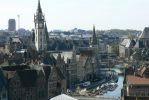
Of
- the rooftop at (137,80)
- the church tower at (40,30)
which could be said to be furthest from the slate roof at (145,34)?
the rooftop at (137,80)

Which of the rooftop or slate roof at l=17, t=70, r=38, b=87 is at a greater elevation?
slate roof at l=17, t=70, r=38, b=87

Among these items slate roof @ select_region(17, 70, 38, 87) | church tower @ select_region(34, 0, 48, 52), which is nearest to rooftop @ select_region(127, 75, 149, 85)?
slate roof @ select_region(17, 70, 38, 87)

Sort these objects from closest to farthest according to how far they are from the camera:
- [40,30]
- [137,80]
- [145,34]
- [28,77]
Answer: [28,77], [137,80], [40,30], [145,34]

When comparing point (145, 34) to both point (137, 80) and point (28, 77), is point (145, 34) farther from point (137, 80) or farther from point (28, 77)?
point (28, 77)

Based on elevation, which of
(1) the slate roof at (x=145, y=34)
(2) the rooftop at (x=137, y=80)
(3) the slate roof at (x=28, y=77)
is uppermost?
(1) the slate roof at (x=145, y=34)

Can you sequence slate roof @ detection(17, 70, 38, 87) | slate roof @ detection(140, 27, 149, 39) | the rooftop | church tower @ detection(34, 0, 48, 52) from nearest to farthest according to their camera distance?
1. slate roof @ detection(17, 70, 38, 87)
2. the rooftop
3. church tower @ detection(34, 0, 48, 52)
4. slate roof @ detection(140, 27, 149, 39)

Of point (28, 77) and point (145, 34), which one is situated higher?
point (145, 34)

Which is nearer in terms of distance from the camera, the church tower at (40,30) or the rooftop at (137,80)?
the rooftop at (137,80)

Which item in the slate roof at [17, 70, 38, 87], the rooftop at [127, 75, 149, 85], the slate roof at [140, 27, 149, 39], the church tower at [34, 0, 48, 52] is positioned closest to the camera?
the slate roof at [17, 70, 38, 87]

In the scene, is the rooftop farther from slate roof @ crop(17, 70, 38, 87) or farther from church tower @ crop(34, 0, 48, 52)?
church tower @ crop(34, 0, 48, 52)

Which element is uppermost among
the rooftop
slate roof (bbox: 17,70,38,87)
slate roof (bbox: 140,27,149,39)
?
slate roof (bbox: 140,27,149,39)

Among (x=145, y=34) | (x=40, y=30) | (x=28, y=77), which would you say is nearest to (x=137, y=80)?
(x=28, y=77)

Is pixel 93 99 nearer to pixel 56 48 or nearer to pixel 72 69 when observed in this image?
pixel 72 69

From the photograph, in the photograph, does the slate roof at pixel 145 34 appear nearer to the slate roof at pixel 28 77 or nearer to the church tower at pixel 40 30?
the church tower at pixel 40 30
